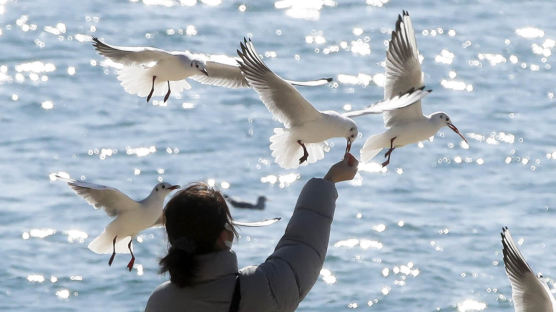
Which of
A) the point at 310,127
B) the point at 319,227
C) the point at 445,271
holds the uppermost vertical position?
the point at 319,227

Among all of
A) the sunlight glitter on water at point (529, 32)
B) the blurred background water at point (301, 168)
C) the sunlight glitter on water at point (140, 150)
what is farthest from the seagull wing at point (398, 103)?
the sunlight glitter on water at point (529, 32)

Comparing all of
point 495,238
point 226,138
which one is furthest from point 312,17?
point 495,238

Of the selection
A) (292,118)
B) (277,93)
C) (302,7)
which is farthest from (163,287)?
(302,7)

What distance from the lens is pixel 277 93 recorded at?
5.82 m

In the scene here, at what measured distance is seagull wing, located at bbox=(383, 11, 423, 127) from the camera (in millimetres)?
6633

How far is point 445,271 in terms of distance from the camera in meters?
13.3

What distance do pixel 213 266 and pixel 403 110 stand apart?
11.9 feet

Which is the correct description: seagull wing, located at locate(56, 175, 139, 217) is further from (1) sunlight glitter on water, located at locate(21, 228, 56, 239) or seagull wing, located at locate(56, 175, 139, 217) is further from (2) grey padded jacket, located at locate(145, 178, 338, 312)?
(1) sunlight glitter on water, located at locate(21, 228, 56, 239)

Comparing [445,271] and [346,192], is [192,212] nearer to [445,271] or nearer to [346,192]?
[445,271]

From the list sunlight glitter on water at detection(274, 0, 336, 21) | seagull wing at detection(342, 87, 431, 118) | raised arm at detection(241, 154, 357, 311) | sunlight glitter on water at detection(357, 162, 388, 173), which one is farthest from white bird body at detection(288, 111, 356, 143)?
sunlight glitter on water at detection(274, 0, 336, 21)

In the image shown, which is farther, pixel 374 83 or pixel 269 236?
pixel 374 83

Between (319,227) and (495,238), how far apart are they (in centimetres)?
1098

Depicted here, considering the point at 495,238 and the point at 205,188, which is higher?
the point at 205,188

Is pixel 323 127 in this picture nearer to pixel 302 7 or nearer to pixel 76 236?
pixel 76 236
